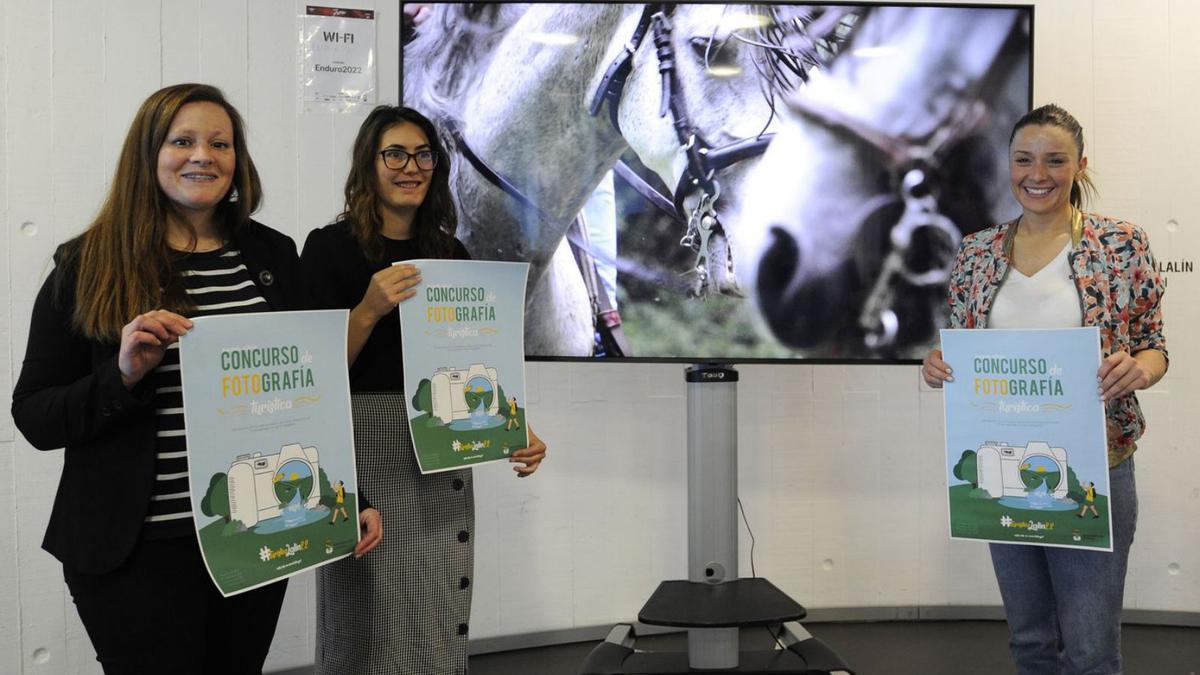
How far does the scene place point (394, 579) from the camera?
190 cm

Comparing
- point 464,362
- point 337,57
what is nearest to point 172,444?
point 464,362

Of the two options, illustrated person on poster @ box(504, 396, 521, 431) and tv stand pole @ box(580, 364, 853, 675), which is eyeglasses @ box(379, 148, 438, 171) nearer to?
illustrated person on poster @ box(504, 396, 521, 431)

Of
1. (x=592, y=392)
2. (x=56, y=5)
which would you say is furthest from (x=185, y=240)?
(x=592, y=392)

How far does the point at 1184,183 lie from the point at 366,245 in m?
3.10

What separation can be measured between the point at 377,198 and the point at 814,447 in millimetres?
2254

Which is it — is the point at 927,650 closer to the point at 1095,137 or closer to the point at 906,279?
the point at 906,279

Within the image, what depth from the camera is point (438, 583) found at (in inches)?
77.0

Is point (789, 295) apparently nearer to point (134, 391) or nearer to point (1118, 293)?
point (1118, 293)

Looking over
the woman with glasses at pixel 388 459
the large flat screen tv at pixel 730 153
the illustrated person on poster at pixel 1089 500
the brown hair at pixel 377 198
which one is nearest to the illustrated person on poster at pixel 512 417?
the woman with glasses at pixel 388 459

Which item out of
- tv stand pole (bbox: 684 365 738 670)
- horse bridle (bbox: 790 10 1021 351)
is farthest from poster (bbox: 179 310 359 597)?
horse bridle (bbox: 790 10 1021 351)

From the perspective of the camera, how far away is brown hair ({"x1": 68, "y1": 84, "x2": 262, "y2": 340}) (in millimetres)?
1473

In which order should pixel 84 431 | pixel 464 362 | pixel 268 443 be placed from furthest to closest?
pixel 464 362 < pixel 268 443 < pixel 84 431

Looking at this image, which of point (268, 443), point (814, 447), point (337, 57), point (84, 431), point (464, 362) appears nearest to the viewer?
point (84, 431)

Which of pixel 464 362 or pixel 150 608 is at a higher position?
pixel 464 362
